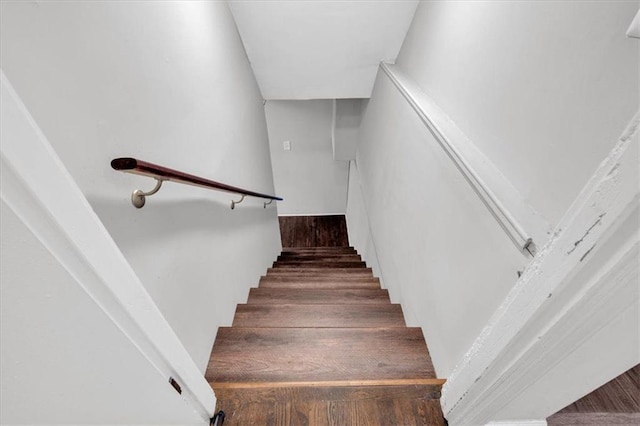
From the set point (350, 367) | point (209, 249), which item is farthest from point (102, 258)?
point (350, 367)

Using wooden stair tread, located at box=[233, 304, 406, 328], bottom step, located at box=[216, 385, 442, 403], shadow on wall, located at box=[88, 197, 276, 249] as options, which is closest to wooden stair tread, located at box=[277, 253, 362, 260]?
wooden stair tread, located at box=[233, 304, 406, 328]

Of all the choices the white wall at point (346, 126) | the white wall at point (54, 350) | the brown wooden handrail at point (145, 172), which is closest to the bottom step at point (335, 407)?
the white wall at point (54, 350)

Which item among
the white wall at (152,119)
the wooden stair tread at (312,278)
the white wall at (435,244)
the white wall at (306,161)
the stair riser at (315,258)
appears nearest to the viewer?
the white wall at (152,119)

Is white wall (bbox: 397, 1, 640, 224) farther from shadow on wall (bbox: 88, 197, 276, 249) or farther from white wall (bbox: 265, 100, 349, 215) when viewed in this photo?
white wall (bbox: 265, 100, 349, 215)

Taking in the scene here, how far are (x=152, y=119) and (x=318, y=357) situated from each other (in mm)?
1164

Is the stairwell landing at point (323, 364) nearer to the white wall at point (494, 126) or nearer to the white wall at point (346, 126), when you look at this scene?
the white wall at point (494, 126)

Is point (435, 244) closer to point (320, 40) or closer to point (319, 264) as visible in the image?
point (320, 40)

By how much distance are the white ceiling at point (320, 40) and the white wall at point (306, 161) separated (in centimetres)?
151

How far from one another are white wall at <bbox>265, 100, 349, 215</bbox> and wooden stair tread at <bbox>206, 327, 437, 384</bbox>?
3817mm

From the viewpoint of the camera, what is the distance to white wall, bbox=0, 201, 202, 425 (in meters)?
0.36

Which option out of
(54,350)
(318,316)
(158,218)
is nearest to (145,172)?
(158,218)

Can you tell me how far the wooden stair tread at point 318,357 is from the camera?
120 cm

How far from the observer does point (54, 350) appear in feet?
1.40

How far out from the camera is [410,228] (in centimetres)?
174
